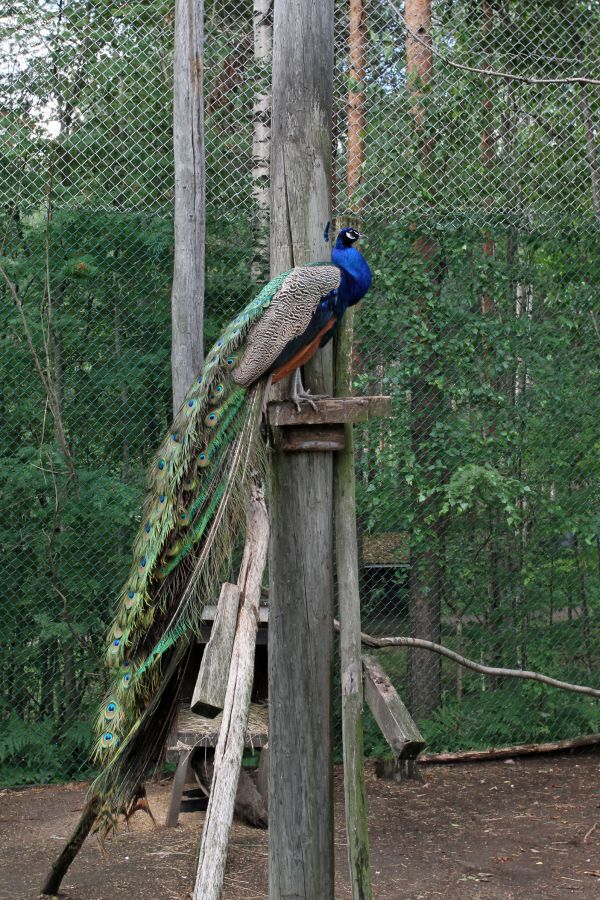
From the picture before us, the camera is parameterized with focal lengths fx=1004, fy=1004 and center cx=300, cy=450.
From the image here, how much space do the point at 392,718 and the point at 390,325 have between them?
3.55 m

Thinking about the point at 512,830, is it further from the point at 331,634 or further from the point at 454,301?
the point at 454,301

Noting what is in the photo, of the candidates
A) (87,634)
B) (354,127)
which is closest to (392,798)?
(87,634)

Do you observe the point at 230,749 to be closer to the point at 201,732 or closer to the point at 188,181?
the point at 201,732

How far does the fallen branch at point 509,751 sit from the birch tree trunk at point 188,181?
2.80 metres

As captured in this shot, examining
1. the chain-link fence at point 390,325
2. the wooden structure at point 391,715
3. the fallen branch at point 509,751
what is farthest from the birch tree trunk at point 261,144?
the wooden structure at point 391,715

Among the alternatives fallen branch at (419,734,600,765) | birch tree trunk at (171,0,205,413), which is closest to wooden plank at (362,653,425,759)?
birch tree trunk at (171,0,205,413)

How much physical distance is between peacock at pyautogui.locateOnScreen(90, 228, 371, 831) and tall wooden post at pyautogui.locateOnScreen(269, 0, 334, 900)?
16 cm

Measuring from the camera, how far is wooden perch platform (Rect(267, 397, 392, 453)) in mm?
3309

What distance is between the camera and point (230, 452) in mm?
3404

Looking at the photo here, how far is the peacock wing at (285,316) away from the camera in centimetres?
325

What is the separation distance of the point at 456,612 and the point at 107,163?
11.7 ft

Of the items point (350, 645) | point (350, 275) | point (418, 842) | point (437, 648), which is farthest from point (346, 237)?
point (418, 842)

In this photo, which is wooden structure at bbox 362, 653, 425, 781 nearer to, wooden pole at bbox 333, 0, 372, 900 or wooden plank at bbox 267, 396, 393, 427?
wooden pole at bbox 333, 0, 372, 900

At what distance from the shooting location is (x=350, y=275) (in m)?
3.51
